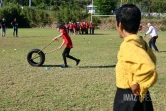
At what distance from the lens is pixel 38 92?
23.6 ft

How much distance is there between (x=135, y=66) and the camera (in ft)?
9.78

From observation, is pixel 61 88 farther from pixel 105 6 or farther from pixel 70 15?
pixel 105 6

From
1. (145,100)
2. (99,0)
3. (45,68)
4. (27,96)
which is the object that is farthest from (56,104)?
(99,0)

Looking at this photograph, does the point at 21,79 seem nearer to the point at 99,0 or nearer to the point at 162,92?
the point at 162,92

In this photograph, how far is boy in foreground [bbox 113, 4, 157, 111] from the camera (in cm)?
296

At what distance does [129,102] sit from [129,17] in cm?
88

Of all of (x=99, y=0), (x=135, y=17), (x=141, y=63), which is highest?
(x=99, y=0)

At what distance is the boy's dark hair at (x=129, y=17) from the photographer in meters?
3.10

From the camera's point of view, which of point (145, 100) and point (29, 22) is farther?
point (29, 22)

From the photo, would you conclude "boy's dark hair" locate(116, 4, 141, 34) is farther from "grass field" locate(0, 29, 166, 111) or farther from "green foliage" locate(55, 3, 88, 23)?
"green foliage" locate(55, 3, 88, 23)

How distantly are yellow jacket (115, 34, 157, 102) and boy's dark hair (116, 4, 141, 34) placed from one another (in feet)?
0.32

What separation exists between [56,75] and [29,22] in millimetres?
45677

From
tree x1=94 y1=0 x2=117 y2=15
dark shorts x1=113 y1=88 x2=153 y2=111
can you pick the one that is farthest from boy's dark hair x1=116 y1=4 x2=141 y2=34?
tree x1=94 y1=0 x2=117 y2=15

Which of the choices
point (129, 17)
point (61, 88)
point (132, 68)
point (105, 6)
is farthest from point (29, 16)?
point (132, 68)
